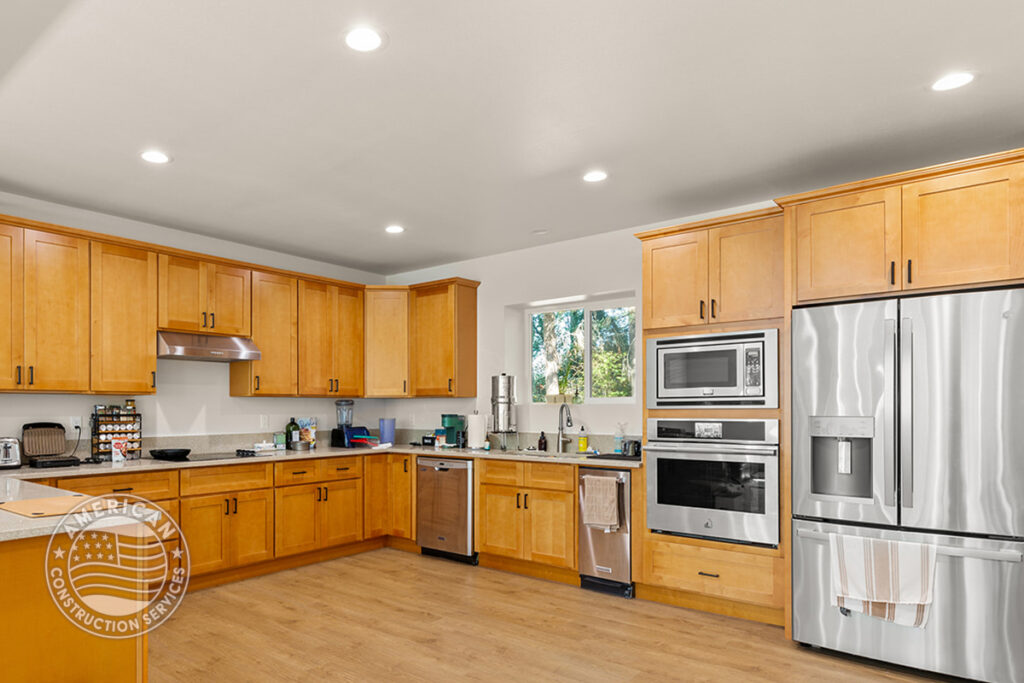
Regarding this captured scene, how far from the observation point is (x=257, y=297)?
5215mm

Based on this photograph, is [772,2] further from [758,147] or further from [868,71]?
[758,147]

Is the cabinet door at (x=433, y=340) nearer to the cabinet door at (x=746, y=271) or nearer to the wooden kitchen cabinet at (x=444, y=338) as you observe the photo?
the wooden kitchen cabinet at (x=444, y=338)

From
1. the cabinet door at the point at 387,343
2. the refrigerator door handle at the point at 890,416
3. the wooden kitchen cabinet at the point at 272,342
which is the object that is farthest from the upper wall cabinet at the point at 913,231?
the wooden kitchen cabinet at the point at 272,342

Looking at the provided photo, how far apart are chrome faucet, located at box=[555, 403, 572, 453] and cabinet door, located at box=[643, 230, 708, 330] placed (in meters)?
1.24

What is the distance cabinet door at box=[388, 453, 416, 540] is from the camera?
541 cm

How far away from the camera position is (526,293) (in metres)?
5.57

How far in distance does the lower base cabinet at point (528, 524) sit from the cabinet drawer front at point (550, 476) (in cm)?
4

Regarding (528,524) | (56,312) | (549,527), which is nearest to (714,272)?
(549,527)

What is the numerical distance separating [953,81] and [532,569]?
3853mm

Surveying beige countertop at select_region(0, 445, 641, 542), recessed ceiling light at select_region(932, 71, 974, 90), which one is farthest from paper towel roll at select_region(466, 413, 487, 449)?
recessed ceiling light at select_region(932, 71, 974, 90)

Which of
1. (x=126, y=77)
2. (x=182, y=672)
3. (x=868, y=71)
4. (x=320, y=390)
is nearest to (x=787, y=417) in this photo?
(x=868, y=71)

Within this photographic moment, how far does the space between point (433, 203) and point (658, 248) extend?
1.55 meters

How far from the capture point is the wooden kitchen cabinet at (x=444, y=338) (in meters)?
5.70

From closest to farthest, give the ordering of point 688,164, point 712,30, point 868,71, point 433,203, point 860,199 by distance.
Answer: point 712,30
point 868,71
point 860,199
point 688,164
point 433,203
